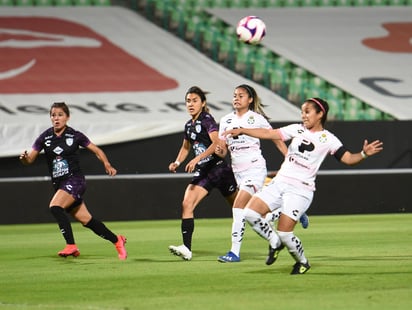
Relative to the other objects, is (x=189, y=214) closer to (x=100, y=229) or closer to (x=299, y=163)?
(x=100, y=229)

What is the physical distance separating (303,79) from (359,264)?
16.7 metres

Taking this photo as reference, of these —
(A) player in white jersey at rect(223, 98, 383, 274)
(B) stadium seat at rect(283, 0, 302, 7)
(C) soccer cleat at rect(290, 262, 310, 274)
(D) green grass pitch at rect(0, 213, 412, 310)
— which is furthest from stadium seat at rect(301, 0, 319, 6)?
(C) soccer cleat at rect(290, 262, 310, 274)

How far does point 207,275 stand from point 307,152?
1.55m

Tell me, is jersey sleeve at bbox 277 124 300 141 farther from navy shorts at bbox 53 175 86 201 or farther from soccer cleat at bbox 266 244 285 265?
navy shorts at bbox 53 175 86 201

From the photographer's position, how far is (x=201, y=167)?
12891 millimetres

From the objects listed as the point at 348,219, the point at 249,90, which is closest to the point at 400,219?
the point at 348,219

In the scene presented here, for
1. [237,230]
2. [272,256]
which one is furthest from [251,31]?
[272,256]

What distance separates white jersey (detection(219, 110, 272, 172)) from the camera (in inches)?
485

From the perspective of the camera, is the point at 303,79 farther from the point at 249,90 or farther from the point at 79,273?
the point at 79,273

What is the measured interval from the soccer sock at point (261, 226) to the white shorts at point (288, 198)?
22cm

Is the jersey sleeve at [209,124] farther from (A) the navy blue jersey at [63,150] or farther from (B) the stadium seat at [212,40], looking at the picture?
(B) the stadium seat at [212,40]

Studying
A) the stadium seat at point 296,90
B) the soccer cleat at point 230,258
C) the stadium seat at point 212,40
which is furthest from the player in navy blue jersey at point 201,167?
the stadium seat at point 212,40

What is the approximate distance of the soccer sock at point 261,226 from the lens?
11.0 meters

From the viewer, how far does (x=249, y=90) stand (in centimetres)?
1228
